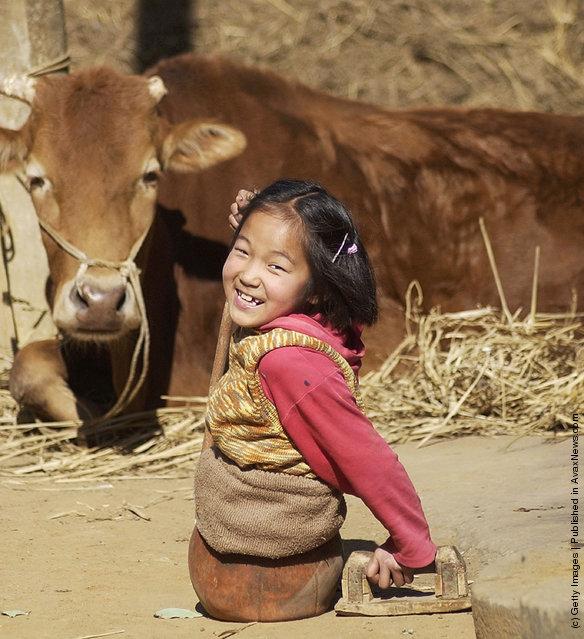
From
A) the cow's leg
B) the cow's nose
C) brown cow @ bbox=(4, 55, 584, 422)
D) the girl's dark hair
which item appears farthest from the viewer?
brown cow @ bbox=(4, 55, 584, 422)

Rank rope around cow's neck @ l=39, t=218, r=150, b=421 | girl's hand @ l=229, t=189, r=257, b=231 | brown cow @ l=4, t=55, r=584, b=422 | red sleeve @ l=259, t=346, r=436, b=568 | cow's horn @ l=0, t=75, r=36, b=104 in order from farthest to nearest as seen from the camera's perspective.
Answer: brown cow @ l=4, t=55, r=584, b=422, cow's horn @ l=0, t=75, r=36, b=104, rope around cow's neck @ l=39, t=218, r=150, b=421, girl's hand @ l=229, t=189, r=257, b=231, red sleeve @ l=259, t=346, r=436, b=568

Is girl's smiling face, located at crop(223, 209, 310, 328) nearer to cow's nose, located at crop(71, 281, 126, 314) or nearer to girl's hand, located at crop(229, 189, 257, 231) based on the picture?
girl's hand, located at crop(229, 189, 257, 231)

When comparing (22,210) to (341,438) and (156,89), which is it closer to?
(156,89)

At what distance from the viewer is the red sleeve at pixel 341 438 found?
3.23 metres

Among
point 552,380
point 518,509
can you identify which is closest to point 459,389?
point 552,380

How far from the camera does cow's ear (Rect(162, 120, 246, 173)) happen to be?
5.71 meters

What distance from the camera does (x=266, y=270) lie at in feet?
11.0

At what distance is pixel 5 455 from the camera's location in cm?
545

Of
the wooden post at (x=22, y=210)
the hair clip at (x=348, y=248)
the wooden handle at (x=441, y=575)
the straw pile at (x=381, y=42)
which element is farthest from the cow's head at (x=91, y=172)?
the straw pile at (x=381, y=42)

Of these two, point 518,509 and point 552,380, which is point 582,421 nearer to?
point 552,380

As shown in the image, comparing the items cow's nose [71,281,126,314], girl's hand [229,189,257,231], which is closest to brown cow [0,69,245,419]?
cow's nose [71,281,126,314]

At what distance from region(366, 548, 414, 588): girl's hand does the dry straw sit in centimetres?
196

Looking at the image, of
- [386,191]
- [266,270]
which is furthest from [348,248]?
[386,191]

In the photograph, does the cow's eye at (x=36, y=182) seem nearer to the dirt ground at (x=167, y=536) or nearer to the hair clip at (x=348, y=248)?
the dirt ground at (x=167, y=536)
